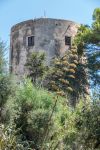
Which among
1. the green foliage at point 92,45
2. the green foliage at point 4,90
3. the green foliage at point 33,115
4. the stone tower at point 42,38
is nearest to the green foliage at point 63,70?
A: the green foliage at point 33,115

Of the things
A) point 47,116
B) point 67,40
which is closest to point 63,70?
point 47,116

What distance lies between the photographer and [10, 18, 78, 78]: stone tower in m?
36.2

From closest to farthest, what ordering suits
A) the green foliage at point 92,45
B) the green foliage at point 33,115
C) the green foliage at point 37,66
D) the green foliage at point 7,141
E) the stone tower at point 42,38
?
1. the green foliage at point 7,141
2. the green foliage at point 33,115
3. the green foliage at point 92,45
4. the green foliage at point 37,66
5. the stone tower at point 42,38

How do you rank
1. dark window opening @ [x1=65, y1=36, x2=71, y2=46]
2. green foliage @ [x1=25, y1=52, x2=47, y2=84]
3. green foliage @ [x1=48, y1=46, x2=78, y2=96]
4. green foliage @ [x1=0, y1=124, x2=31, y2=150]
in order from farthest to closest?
dark window opening @ [x1=65, y1=36, x2=71, y2=46] → green foliage @ [x1=25, y1=52, x2=47, y2=84] → green foliage @ [x1=48, y1=46, x2=78, y2=96] → green foliage @ [x1=0, y1=124, x2=31, y2=150]

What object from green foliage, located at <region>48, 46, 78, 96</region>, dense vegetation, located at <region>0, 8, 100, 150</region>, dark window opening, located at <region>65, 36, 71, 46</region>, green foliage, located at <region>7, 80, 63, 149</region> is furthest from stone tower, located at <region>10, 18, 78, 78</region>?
green foliage, located at <region>48, 46, 78, 96</region>

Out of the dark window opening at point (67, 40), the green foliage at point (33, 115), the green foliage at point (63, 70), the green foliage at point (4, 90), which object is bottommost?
the green foliage at point (33, 115)

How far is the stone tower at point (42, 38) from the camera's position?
3619 cm

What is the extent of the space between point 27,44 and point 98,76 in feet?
24.2

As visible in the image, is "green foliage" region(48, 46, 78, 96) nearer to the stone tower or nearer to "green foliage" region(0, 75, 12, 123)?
"green foliage" region(0, 75, 12, 123)

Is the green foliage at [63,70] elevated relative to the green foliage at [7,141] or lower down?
elevated

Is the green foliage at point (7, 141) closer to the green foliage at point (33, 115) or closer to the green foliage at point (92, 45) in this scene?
the green foliage at point (33, 115)

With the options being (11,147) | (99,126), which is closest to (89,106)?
(99,126)

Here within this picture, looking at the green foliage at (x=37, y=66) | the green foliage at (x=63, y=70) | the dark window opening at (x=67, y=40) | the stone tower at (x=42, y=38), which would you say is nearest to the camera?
the green foliage at (x=63, y=70)

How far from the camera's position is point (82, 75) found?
31.9 m
